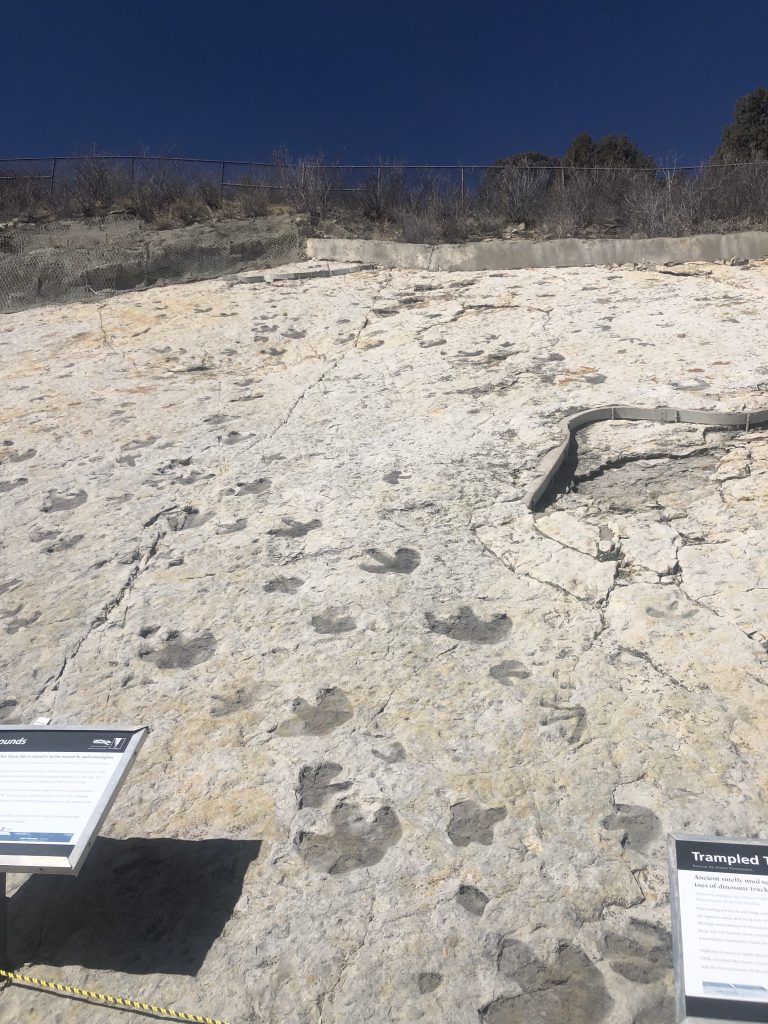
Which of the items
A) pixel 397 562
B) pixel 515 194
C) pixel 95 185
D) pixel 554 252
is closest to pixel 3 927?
pixel 397 562

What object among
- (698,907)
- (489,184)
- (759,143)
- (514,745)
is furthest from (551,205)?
(759,143)

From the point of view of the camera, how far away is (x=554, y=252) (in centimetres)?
638

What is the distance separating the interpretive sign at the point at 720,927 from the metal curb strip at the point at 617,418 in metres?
1.84

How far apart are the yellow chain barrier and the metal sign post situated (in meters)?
0.08

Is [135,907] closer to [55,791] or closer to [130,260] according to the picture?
[55,791]

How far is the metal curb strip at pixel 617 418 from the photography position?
3225mm

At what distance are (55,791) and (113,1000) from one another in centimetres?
39

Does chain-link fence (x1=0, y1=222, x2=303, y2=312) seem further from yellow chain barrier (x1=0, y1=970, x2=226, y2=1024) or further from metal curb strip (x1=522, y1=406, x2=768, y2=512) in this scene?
yellow chain barrier (x1=0, y1=970, x2=226, y2=1024)

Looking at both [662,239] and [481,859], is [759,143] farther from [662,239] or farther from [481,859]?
[481,859]

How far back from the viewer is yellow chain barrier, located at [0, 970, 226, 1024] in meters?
1.43

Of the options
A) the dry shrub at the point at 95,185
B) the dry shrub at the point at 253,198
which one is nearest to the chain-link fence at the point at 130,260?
the dry shrub at the point at 253,198

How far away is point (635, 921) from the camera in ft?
5.17

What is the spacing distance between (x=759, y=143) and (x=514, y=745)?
19415 mm

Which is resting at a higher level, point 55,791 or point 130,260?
point 130,260
